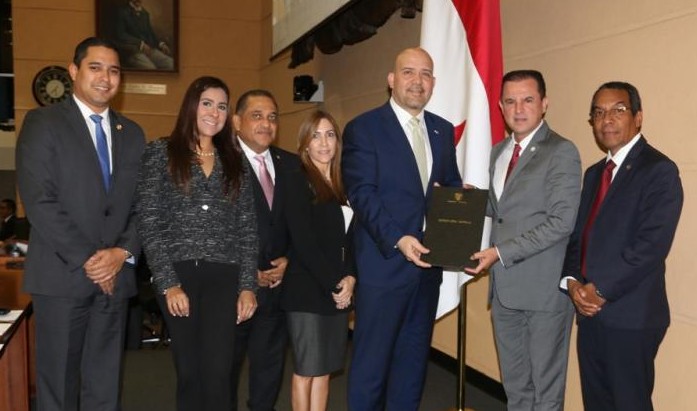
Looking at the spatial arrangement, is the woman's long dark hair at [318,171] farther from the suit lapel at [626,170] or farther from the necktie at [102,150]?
the suit lapel at [626,170]

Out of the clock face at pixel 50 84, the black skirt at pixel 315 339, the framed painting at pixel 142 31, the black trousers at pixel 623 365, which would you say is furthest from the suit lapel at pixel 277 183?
A: the clock face at pixel 50 84

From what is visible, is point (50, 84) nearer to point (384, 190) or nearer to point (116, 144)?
point (116, 144)

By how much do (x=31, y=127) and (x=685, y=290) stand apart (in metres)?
2.81

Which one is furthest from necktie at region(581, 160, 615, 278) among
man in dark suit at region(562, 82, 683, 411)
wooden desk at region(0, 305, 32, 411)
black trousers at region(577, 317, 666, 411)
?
wooden desk at region(0, 305, 32, 411)

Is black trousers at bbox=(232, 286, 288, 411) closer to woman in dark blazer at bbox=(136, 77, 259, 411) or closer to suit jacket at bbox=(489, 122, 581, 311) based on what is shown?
woman in dark blazer at bbox=(136, 77, 259, 411)

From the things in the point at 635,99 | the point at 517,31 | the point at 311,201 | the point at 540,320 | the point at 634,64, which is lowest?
the point at 540,320

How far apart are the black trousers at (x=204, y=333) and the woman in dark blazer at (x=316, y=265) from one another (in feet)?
1.14

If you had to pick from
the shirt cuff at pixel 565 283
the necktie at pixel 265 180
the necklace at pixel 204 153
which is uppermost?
the necklace at pixel 204 153

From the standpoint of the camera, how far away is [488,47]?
3.45 meters

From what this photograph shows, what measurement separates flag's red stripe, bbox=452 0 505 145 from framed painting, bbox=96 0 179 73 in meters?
6.31

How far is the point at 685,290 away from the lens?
116 inches

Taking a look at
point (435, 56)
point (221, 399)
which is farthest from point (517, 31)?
point (221, 399)

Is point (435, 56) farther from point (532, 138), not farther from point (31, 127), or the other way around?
point (31, 127)

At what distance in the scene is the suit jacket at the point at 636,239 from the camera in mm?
2523
